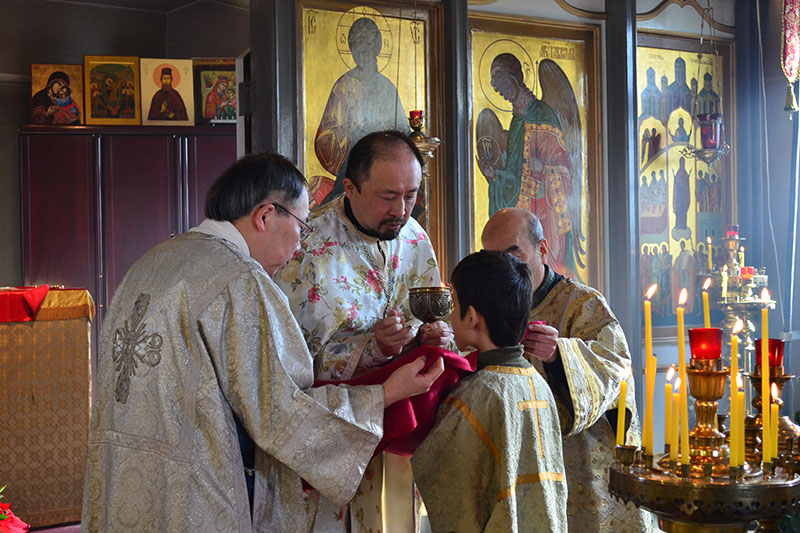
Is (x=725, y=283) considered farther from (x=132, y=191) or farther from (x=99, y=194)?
(x=99, y=194)

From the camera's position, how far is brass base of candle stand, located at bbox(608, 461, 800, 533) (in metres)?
1.62

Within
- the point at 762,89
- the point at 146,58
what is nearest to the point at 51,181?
the point at 146,58

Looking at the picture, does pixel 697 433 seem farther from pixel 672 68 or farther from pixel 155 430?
pixel 672 68

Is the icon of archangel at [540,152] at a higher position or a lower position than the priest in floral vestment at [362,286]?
higher

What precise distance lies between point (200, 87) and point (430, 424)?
23.6 ft

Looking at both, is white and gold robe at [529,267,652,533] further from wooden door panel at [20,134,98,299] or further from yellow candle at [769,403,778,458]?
wooden door panel at [20,134,98,299]

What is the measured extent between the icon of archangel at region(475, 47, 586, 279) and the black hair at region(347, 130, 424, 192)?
2372mm

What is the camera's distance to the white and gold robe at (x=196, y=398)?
200 centimetres

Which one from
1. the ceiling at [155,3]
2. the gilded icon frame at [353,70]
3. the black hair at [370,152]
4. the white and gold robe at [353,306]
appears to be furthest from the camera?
the ceiling at [155,3]

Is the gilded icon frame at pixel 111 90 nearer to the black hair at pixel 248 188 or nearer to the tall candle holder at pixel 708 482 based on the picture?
the black hair at pixel 248 188

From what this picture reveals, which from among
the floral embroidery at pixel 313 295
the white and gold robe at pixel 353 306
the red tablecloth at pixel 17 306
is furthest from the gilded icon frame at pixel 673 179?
the red tablecloth at pixel 17 306

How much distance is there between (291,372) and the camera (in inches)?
84.0

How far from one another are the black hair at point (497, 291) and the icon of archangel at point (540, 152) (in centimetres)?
288

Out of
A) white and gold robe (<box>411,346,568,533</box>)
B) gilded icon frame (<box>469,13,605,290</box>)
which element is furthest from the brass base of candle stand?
gilded icon frame (<box>469,13,605,290</box>)
